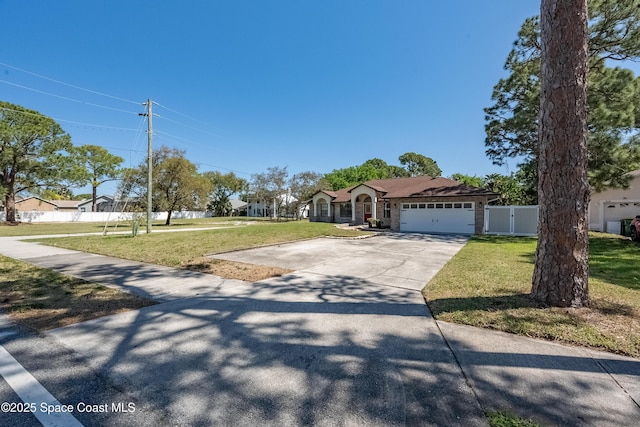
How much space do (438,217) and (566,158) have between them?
643 inches

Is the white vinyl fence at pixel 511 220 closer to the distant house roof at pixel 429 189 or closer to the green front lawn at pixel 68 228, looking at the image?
the distant house roof at pixel 429 189

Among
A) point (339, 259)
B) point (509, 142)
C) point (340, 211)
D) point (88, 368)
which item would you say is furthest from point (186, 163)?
point (88, 368)

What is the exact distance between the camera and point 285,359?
3.08 metres

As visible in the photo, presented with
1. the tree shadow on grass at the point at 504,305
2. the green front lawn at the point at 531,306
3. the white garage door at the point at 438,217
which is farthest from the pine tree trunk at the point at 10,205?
the tree shadow on grass at the point at 504,305

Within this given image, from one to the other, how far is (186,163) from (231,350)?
29.5 metres

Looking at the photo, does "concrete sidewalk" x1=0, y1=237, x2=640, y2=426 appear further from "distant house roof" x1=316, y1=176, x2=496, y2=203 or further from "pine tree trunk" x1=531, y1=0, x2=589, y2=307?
"distant house roof" x1=316, y1=176, x2=496, y2=203

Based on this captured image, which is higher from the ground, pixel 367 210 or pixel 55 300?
pixel 367 210

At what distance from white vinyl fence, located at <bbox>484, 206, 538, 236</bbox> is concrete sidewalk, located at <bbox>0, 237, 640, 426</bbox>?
16222mm

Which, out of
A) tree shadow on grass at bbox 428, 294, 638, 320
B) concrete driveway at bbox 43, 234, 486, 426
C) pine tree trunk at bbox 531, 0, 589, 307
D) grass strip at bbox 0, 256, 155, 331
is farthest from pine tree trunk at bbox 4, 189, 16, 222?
pine tree trunk at bbox 531, 0, 589, 307

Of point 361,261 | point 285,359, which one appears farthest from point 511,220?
point 285,359

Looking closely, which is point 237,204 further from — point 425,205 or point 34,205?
point 425,205

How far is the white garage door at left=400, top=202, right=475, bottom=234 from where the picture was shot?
18812mm

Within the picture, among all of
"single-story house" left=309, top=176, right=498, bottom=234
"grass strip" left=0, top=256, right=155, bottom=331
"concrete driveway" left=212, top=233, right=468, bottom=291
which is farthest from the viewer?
"single-story house" left=309, top=176, right=498, bottom=234

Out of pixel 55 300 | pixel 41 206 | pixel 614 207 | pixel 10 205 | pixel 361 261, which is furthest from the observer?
pixel 41 206
